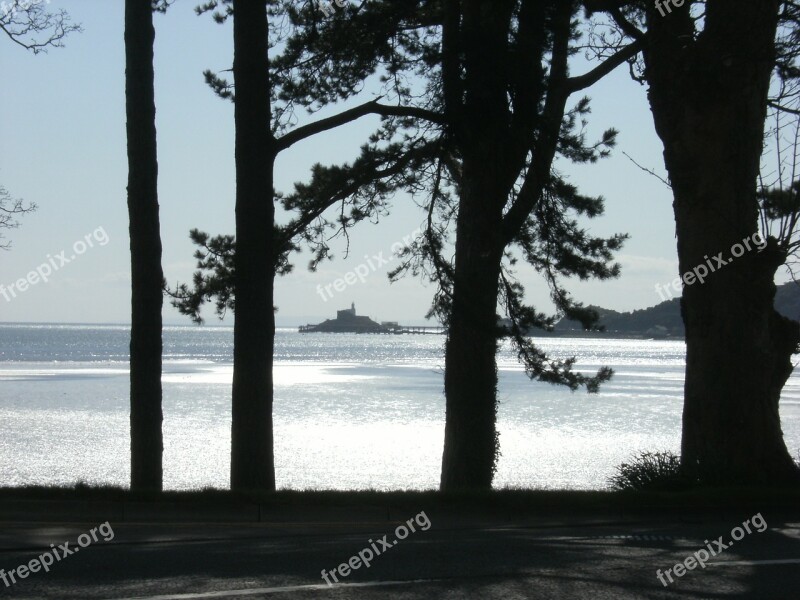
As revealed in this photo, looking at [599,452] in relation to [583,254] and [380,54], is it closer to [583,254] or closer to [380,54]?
[583,254]

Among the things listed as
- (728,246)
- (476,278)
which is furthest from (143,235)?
(728,246)

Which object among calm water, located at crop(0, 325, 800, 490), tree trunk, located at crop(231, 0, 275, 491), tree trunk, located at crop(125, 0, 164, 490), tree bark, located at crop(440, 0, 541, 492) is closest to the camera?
tree trunk, located at crop(231, 0, 275, 491)

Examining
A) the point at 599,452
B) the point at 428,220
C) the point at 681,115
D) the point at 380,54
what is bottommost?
the point at 599,452

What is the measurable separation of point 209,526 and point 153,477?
4.80 m

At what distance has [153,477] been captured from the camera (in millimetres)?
13867

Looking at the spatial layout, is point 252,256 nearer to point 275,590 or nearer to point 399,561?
point 399,561

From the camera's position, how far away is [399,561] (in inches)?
295

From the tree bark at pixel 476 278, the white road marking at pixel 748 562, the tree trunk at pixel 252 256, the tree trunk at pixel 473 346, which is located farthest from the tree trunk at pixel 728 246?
the tree trunk at pixel 252 256

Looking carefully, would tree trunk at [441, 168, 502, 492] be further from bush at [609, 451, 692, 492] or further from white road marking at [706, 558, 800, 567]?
white road marking at [706, 558, 800, 567]

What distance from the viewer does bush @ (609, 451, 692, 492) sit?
12211 millimetres

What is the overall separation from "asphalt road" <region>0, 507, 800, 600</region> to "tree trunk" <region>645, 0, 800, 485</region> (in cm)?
340

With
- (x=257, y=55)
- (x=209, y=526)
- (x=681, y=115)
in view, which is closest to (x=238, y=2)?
(x=257, y=55)

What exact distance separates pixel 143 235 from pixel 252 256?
1667 millimetres

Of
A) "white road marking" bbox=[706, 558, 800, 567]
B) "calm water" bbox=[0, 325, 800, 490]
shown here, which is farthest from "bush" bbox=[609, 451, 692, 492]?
"calm water" bbox=[0, 325, 800, 490]
